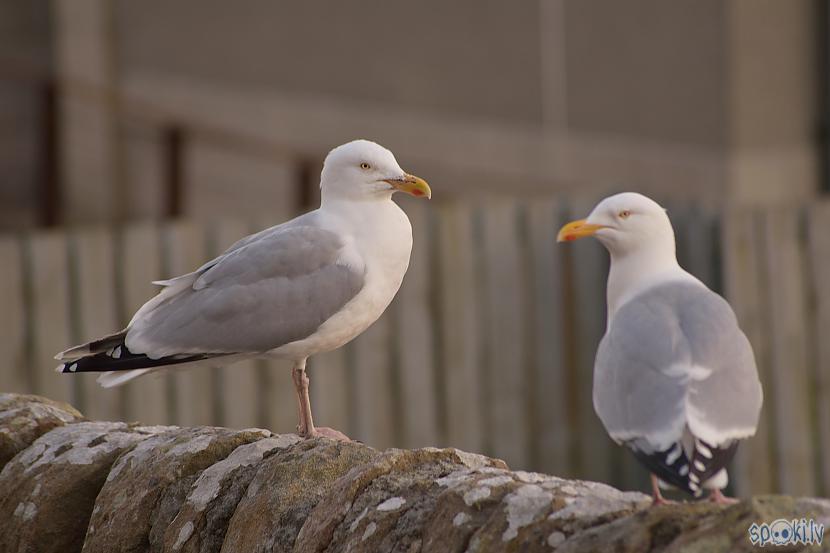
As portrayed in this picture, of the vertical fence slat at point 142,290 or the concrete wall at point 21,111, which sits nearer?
the vertical fence slat at point 142,290

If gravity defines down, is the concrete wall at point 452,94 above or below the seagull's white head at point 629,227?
above

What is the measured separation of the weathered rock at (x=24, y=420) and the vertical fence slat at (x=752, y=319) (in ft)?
11.8

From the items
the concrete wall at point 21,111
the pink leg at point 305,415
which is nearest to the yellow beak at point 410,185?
the pink leg at point 305,415

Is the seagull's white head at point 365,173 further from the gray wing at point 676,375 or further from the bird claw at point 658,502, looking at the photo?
the bird claw at point 658,502

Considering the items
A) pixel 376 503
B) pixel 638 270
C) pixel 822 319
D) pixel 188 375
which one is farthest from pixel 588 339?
pixel 376 503

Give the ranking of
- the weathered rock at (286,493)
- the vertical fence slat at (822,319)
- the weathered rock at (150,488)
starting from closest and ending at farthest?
the weathered rock at (286,493), the weathered rock at (150,488), the vertical fence slat at (822,319)

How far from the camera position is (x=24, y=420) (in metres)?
3.84

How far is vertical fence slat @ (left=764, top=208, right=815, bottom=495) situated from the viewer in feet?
21.7

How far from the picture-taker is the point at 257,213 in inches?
400

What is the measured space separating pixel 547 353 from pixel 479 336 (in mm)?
355

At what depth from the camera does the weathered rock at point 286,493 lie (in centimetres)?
291

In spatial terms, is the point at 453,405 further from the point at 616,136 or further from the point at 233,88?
the point at 233,88

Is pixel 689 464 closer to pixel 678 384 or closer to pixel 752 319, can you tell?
pixel 678 384

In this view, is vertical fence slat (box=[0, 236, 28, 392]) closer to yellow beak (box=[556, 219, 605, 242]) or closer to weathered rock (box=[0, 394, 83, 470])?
weathered rock (box=[0, 394, 83, 470])
